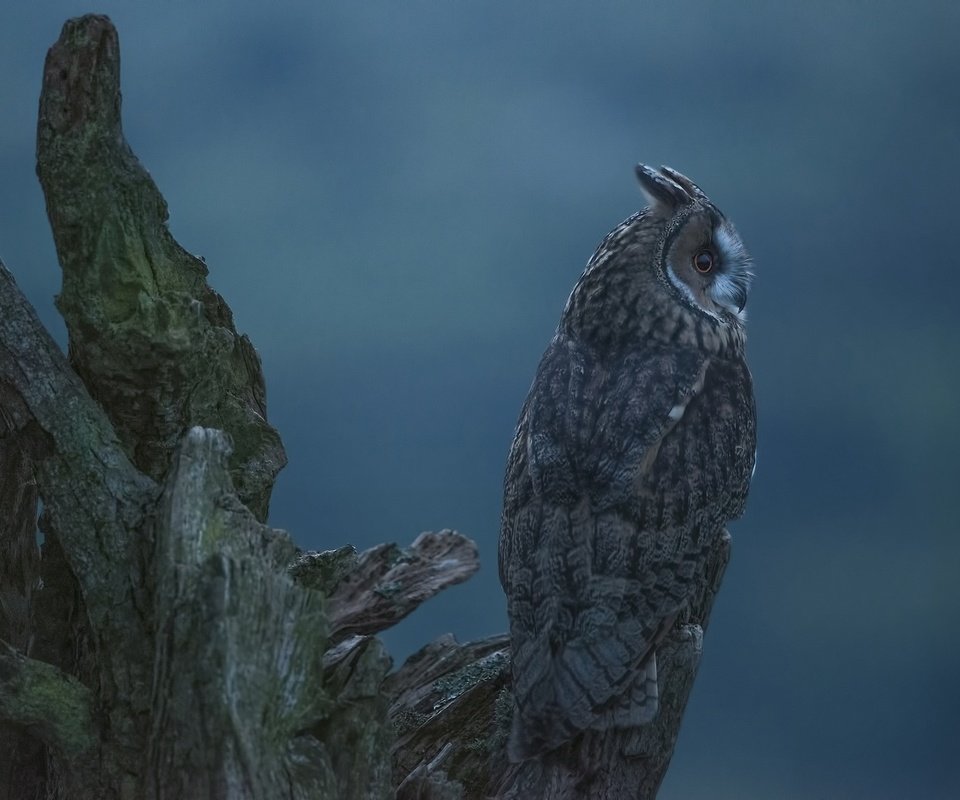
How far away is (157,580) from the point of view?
2.25m

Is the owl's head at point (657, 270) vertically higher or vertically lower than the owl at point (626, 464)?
higher

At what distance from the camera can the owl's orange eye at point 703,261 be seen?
10.4 ft

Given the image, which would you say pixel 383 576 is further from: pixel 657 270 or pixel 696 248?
pixel 696 248

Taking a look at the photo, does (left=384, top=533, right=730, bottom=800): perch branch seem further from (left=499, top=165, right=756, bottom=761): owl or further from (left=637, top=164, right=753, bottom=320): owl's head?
(left=637, top=164, right=753, bottom=320): owl's head

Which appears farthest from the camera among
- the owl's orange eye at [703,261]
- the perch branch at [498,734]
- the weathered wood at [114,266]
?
the owl's orange eye at [703,261]

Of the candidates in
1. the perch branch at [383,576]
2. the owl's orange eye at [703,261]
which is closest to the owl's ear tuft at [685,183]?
the owl's orange eye at [703,261]

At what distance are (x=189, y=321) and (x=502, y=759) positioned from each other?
4.89 ft

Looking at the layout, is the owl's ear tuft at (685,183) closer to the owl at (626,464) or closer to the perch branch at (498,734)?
the owl at (626,464)

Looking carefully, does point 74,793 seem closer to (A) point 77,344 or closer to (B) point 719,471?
(A) point 77,344

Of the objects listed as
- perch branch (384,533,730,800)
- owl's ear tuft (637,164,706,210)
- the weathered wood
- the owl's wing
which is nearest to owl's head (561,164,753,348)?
owl's ear tuft (637,164,706,210)

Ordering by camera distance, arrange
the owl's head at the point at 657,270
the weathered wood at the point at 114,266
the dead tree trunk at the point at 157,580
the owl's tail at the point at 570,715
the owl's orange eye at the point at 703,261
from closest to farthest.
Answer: the dead tree trunk at the point at 157,580
the weathered wood at the point at 114,266
the owl's tail at the point at 570,715
the owl's head at the point at 657,270
the owl's orange eye at the point at 703,261

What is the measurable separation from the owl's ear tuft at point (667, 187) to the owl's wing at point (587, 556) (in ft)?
1.48

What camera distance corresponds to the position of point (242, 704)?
2061 mm

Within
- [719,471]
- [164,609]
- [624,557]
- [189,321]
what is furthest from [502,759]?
[189,321]
